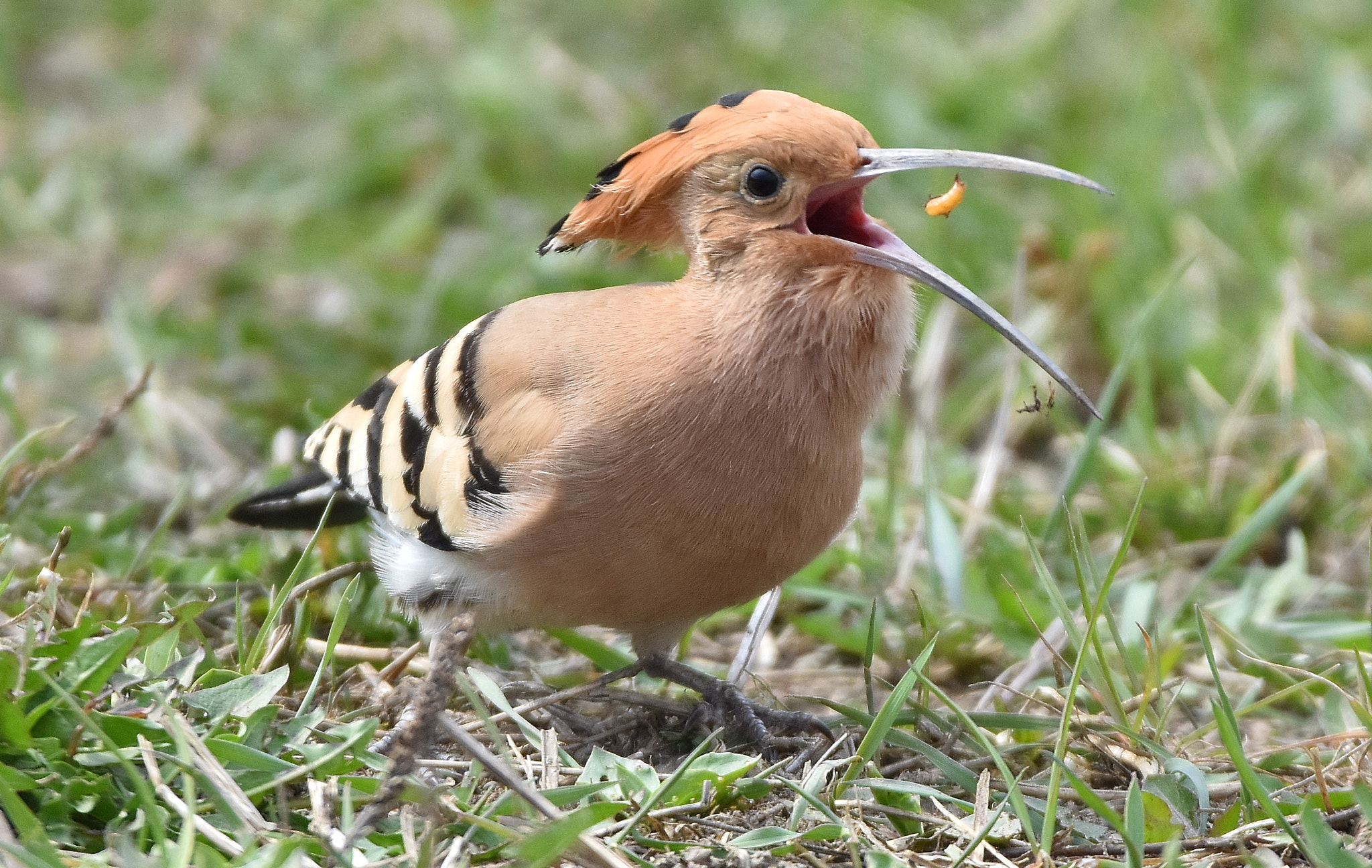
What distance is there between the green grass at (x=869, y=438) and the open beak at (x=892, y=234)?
35 cm

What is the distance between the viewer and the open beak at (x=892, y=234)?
2373 millimetres

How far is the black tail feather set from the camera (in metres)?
3.12

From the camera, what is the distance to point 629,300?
8.67 feet

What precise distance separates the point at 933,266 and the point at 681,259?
3.82 feet

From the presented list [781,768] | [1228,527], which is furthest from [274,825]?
[1228,527]

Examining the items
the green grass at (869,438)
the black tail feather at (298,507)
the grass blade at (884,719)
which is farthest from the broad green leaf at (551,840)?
the black tail feather at (298,507)

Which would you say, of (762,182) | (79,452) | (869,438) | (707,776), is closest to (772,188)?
(762,182)

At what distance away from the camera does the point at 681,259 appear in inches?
138

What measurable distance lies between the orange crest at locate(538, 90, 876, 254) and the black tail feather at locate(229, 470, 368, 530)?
76 centimetres

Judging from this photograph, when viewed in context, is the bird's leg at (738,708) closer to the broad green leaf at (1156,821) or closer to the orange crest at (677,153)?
the broad green leaf at (1156,821)

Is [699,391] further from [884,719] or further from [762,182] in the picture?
[884,719]

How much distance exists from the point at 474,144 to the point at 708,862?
12.4 feet

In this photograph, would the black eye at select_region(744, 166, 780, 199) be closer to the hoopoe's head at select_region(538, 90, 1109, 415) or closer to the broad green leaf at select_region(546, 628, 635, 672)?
the hoopoe's head at select_region(538, 90, 1109, 415)

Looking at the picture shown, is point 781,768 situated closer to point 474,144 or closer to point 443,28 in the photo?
point 474,144
